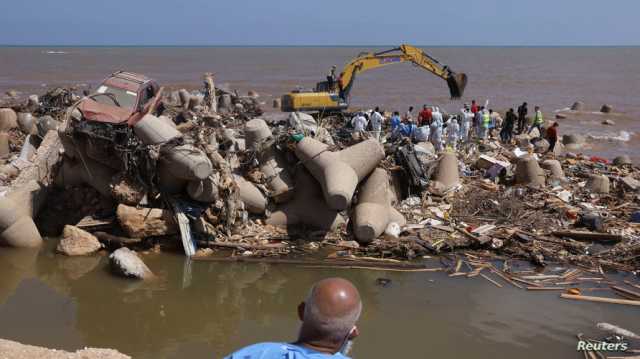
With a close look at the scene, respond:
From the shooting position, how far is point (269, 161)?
1189 cm

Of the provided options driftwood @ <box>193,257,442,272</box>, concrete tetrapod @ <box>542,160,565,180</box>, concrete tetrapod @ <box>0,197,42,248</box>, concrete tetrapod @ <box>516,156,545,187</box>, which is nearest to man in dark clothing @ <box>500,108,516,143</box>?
concrete tetrapod @ <box>542,160,565,180</box>

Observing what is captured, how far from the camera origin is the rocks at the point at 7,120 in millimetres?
17297

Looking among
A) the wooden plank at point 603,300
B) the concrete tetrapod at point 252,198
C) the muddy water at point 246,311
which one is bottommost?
the muddy water at point 246,311

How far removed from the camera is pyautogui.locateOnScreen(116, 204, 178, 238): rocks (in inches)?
Answer: 400

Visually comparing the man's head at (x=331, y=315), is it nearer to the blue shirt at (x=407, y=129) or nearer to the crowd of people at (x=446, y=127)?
the crowd of people at (x=446, y=127)

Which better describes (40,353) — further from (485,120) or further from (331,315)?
(485,120)

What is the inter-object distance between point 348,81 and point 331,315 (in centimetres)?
1912

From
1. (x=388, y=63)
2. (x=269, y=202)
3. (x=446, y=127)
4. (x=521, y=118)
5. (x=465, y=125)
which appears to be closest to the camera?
(x=269, y=202)

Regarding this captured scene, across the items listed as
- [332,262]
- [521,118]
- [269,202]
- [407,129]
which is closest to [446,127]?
[407,129]

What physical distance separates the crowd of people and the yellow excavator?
1.55 meters

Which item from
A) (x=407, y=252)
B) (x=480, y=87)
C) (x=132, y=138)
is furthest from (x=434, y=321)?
(x=480, y=87)

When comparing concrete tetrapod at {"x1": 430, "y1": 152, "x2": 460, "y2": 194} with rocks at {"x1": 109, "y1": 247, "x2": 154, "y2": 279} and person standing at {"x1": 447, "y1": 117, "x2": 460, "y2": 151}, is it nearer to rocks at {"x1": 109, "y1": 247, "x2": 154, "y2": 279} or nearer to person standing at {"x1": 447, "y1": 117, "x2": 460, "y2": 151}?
person standing at {"x1": 447, "y1": 117, "x2": 460, "y2": 151}

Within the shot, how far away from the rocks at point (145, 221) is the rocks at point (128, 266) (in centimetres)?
86

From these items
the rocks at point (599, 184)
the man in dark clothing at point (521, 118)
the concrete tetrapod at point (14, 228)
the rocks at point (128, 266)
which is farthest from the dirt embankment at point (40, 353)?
the man in dark clothing at point (521, 118)
